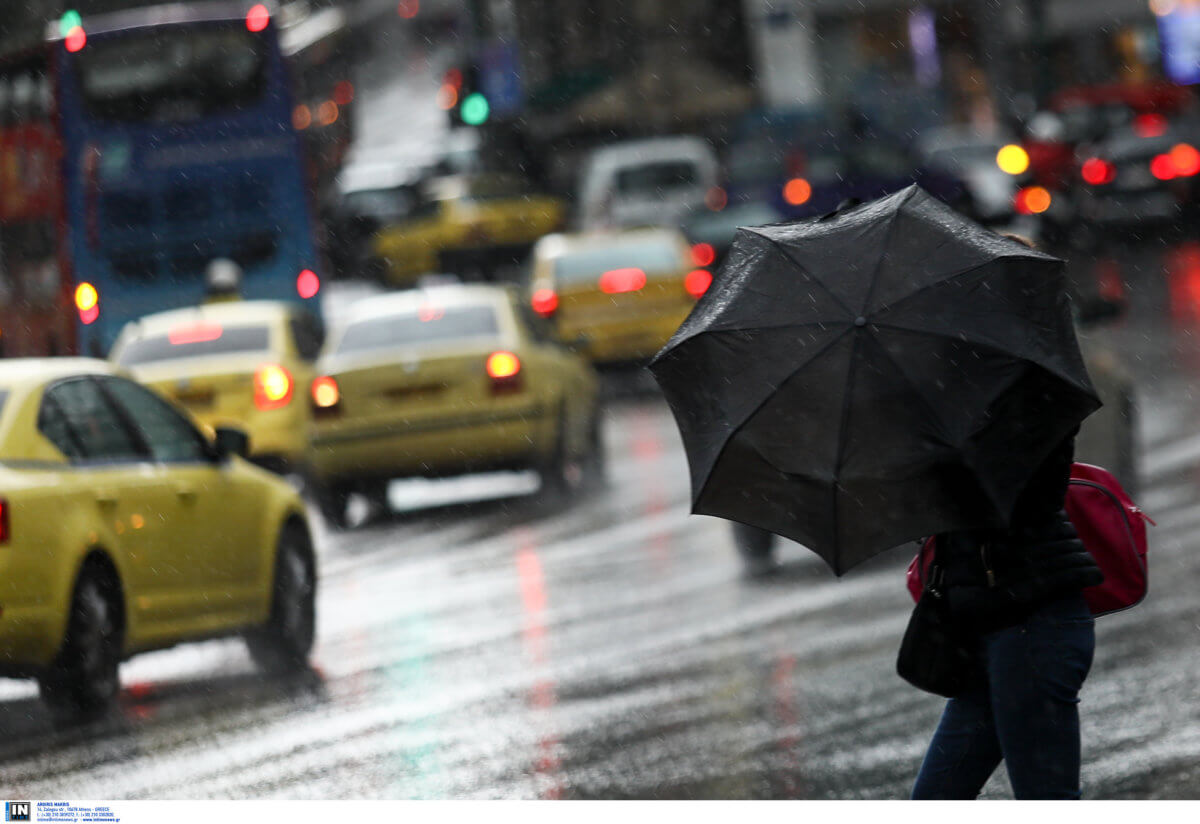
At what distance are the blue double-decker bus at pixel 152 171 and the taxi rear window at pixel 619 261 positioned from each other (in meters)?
3.10

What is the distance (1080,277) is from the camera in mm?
26969

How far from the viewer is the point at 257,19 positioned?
22.3 metres

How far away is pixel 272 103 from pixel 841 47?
35.2m

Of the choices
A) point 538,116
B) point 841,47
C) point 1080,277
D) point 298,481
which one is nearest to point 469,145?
point 538,116

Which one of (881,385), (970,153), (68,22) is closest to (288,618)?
(881,385)

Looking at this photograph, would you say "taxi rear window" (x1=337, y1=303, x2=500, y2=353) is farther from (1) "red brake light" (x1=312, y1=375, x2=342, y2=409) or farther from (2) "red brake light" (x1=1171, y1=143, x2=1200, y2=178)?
(2) "red brake light" (x1=1171, y1=143, x2=1200, y2=178)

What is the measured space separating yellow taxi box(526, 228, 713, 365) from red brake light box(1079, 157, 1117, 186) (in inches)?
444

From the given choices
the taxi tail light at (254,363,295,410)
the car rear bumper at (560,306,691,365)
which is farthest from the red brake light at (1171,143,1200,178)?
the taxi tail light at (254,363,295,410)

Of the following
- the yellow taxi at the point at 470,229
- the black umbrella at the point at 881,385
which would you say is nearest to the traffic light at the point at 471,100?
the yellow taxi at the point at 470,229

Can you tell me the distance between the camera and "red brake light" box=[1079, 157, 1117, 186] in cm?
3119

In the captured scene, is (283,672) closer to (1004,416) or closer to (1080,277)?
(1004,416)

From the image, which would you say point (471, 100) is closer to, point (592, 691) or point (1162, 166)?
point (592, 691)

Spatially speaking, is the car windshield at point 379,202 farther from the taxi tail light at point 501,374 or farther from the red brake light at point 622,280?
the taxi tail light at point 501,374
